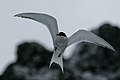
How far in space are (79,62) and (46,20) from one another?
76.4 feet

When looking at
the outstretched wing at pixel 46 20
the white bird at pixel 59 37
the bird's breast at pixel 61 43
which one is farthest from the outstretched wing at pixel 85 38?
the outstretched wing at pixel 46 20

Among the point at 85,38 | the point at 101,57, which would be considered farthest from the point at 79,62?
the point at 85,38

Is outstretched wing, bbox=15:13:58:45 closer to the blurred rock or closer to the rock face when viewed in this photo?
the rock face

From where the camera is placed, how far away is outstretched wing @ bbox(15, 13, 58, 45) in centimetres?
1869

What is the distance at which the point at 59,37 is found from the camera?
1880 centimetres

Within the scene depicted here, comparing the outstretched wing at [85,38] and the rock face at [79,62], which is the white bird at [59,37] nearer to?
the outstretched wing at [85,38]

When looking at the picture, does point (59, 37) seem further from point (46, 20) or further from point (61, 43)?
point (46, 20)

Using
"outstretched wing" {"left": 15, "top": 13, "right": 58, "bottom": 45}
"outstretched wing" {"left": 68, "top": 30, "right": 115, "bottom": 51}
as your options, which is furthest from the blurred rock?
"outstretched wing" {"left": 15, "top": 13, "right": 58, "bottom": 45}

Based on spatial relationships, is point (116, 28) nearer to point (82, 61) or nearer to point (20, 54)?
point (82, 61)

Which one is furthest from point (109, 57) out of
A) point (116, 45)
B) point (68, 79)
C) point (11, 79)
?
point (11, 79)

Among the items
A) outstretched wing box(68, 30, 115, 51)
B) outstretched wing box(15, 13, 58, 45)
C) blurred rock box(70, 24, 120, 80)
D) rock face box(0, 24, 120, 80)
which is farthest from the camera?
blurred rock box(70, 24, 120, 80)

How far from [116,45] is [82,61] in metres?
2.95

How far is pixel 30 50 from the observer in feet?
134

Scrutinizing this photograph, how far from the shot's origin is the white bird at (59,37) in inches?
739
